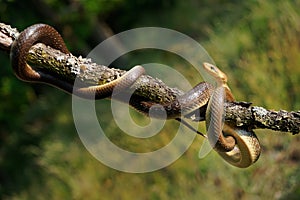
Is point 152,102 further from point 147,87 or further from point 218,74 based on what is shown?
point 218,74

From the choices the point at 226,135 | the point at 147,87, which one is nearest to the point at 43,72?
the point at 147,87

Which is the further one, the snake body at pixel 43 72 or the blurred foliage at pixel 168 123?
the blurred foliage at pixel 168 123

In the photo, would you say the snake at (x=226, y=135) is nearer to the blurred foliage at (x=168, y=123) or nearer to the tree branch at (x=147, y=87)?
the tree branch at (x=147, y=87)

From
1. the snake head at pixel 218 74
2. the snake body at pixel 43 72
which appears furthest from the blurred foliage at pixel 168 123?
the snake body at pixel 43 72

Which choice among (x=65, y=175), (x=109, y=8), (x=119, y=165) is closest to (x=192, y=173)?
(x=119, y=165)

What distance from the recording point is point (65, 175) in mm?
2273

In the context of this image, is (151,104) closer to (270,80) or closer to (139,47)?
(270,80)

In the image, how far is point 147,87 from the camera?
2.58 ft

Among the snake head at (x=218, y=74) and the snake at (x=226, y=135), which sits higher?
the snake head at (x=218, y=74)

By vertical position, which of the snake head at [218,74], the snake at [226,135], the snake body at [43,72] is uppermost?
the snake head at [218,74]

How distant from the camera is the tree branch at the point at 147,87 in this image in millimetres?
770

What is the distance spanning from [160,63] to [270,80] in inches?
18.8

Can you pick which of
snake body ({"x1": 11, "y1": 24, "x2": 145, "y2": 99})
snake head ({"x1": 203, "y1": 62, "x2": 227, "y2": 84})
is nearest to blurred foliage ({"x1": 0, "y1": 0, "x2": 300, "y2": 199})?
snake head ({"x1": 203, "y1": 62, "x2": 227, "y2": 84})

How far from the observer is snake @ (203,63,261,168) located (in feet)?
2.57
